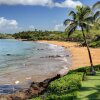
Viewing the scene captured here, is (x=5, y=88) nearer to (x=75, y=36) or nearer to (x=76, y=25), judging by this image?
(x=76, y=25)

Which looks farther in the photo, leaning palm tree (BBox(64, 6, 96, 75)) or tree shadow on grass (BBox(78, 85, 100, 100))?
leaning palm tree (BBox(64, 6, 96, 75))

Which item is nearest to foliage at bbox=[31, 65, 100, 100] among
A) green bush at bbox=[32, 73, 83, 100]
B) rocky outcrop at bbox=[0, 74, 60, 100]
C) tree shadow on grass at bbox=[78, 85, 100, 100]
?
green bush at bbox=[32, 73, 83, 100]

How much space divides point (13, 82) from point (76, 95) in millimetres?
20620

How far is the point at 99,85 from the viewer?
101 ft

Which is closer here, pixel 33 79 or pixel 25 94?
pixel 25 94

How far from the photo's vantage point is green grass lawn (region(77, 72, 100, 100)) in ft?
85.9

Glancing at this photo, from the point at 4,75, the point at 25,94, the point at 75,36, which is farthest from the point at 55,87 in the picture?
the point at 75,36

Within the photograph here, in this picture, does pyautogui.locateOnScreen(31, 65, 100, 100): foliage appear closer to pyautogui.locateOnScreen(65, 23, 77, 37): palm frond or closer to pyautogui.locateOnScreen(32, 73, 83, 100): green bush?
pyautogui.locateOnScreen(32, 73, 83, 100): green bush

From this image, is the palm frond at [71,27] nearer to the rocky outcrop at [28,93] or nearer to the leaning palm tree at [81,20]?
the leaning palm tree at [81,20]

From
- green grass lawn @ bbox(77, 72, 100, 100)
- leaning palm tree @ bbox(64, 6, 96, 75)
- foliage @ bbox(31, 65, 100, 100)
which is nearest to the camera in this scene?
green grass lawn @ bbox(77, 72, 100, 100)

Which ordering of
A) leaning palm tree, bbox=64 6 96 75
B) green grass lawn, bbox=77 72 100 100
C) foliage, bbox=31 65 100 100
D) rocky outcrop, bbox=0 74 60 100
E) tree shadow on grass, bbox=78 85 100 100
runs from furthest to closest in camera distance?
leaning palm tree, bbox=64 6 96 75 < rocky outcrop, bbox=0 74 60 100 < foliage, bbox=31 65 100 100 < green grass lawn, bbox=77 72 100 100 < tree shadow on grass, bbox=78 85 100 100

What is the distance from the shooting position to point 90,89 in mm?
29297

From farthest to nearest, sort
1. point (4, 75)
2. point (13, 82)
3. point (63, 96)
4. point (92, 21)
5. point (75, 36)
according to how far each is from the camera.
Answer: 1. point (75, 36)
2. point (4, 75)
3. point (13, 82)
4. point (92, 21)
5. point (63, 96)

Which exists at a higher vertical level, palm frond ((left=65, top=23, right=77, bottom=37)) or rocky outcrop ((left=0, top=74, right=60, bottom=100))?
palm frond ((left=65, top=23, right=77, bottom=37))
